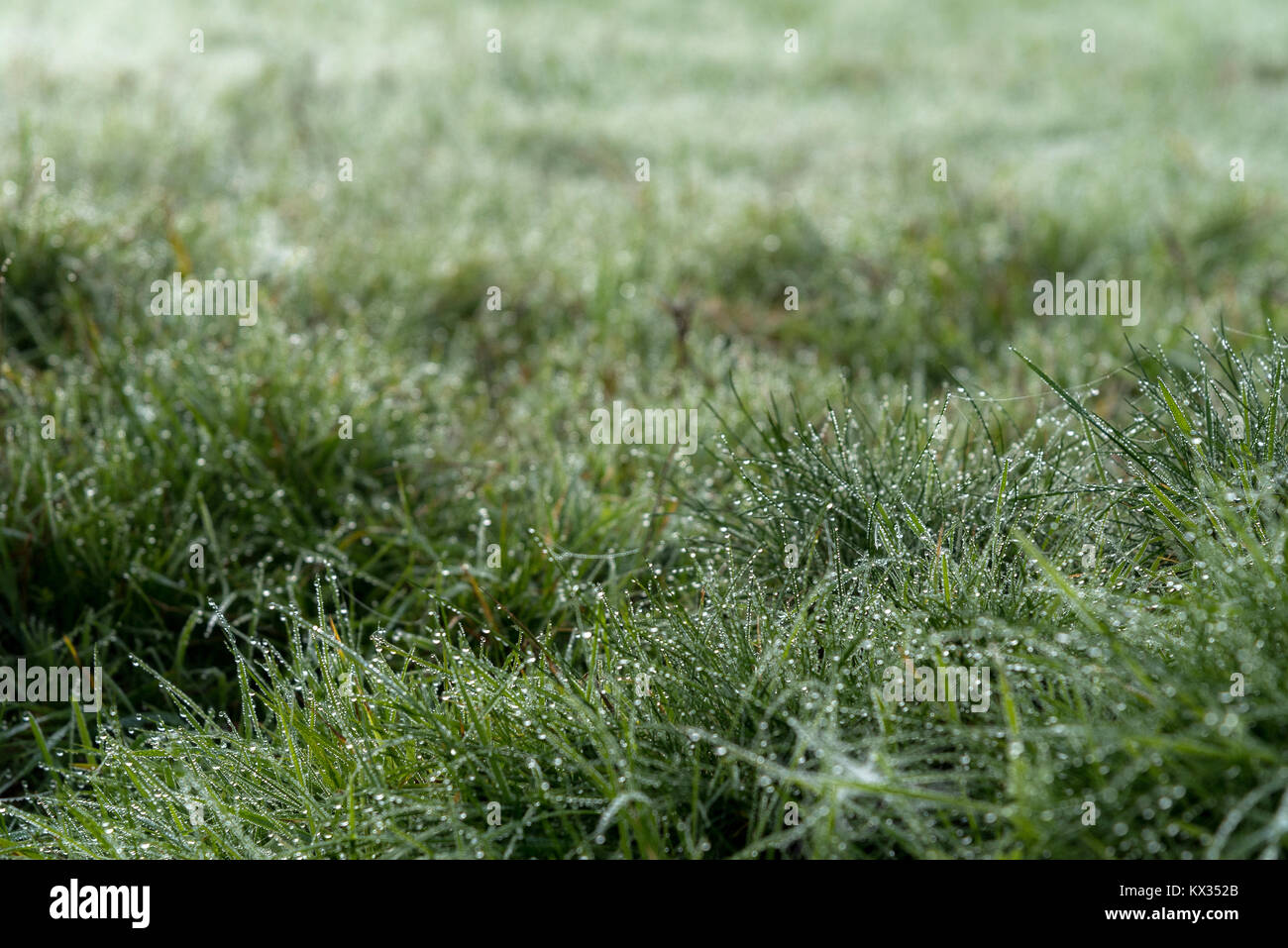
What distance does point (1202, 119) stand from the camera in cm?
731

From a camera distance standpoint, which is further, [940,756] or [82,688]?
[82,688]

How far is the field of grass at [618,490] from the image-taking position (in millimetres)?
1539

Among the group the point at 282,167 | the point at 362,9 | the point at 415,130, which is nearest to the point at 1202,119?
the point at 415,130

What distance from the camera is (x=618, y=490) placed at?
2.89m

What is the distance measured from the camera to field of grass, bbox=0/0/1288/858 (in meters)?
1.54

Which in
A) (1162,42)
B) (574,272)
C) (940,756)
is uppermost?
(1162,42)

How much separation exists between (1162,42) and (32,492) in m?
9.49

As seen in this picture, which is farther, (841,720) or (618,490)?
(618,490)

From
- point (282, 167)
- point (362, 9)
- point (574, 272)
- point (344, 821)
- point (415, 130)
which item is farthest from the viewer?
point (362, 9)

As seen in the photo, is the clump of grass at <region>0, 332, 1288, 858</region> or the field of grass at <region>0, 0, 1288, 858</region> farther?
the field of grass at <region>0, 0, 1288, 858</region>

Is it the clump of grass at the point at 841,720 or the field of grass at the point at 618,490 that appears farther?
the field of grass at the point at 618,490
